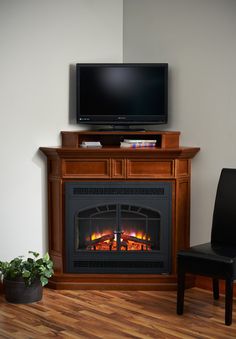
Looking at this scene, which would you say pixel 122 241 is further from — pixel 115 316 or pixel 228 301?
pixel 228 301

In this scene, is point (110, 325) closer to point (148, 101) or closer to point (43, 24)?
point (148, 101)

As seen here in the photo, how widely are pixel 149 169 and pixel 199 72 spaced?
33.0 inches

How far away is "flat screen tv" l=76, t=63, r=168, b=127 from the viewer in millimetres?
4898

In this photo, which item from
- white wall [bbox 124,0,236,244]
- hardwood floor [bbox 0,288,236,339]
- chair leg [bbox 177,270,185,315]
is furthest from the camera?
white wall [bbox 124,0,236,244]

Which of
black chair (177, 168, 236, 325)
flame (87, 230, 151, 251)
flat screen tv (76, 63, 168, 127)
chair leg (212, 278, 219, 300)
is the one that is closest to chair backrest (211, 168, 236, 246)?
black chair (177, 168, 236, 325)

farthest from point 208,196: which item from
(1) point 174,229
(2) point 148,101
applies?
(2) point 148,101

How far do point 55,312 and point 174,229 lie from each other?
1122 millimetres

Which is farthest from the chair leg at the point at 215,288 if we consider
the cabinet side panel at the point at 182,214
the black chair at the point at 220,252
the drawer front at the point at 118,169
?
the drawer front at the point at 118,169

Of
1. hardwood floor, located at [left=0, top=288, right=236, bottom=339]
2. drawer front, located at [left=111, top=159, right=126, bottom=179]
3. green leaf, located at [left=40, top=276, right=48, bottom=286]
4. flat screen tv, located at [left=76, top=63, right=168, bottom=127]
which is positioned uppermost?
flat screen tv, located at [left=76, top=63, right=168, bottom=127]

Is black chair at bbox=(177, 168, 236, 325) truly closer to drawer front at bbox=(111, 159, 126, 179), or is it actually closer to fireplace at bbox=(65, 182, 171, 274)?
fireplace at bbox=(65, 182, 171, 274)

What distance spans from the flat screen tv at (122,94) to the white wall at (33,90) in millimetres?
144

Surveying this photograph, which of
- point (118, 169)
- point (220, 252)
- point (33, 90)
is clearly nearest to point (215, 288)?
point (220, 252)

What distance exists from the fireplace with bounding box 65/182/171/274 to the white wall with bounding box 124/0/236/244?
304 millimetres

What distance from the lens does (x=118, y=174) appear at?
4.70m
